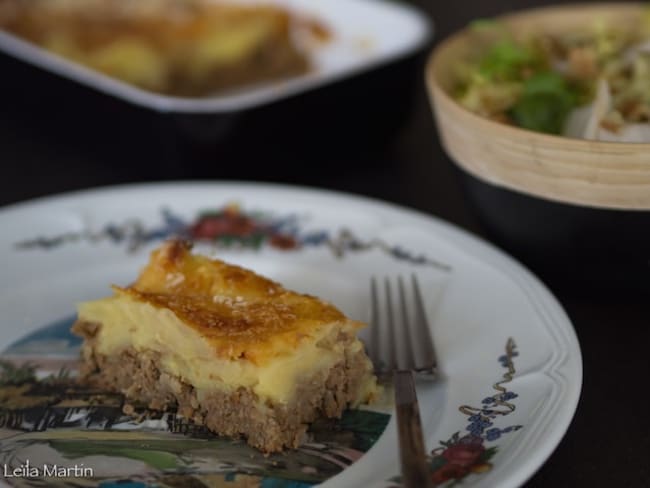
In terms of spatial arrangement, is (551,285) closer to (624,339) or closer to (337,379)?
(624,339)

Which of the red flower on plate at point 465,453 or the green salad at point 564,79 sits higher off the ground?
the green salad at point 564,79

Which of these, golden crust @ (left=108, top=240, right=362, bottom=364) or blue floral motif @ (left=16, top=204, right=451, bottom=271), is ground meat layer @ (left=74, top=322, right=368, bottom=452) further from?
blue floral motif @ (left=16, top=204, right=451, bottom=271)

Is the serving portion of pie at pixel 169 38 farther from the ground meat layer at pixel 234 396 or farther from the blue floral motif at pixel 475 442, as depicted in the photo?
the blue floral motif at pixel 475 442

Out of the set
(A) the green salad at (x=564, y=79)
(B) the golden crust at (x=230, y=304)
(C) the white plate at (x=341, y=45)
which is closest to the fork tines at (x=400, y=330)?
(B) the golden crust at (x=230, y=304)

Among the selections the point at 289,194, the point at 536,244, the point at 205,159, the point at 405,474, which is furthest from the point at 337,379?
the point at 205,159

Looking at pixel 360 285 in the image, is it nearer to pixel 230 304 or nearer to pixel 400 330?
pixel 400 330

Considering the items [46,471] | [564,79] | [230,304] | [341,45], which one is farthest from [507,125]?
[341,45]

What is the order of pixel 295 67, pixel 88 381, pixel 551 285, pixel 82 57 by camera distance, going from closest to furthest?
pixel 88 381 < pixel 551 285 < pixel 82 57 < pixel 295 67
